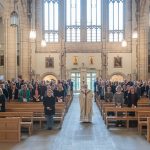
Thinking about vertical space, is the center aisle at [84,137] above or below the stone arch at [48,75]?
→ below

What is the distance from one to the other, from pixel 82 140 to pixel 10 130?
2.52 meters

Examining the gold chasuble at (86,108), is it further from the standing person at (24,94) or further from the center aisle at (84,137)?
the standing person at (24,94)

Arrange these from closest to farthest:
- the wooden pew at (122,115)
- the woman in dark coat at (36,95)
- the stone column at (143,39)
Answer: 1. the wooden pew at (122,115)
2. the woman in dark coat at (36,95)
3. the stone column at (143,39)

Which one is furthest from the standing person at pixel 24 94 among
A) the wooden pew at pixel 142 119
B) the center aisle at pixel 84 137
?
the wooden pew at pixel 142 119

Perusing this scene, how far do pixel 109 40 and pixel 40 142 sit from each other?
121 ft

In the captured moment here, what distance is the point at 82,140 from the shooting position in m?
14.2

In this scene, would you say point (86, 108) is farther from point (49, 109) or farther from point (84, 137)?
point (84, 137)

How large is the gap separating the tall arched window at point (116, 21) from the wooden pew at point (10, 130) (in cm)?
3667

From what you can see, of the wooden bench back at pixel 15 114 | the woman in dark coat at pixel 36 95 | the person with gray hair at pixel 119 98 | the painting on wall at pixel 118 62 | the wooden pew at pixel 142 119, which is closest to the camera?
the wooden pew at pixel 142 119

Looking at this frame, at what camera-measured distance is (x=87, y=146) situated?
13047 millimetres

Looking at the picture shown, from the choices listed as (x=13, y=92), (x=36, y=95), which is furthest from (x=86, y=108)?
(x=13, y=92)

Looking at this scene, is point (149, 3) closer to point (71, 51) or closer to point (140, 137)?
point (71, 51)

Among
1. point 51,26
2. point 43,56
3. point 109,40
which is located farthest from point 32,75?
point 109,40

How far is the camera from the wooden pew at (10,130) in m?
14.1
